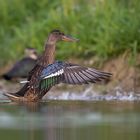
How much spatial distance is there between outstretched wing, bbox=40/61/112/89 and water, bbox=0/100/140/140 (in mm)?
337

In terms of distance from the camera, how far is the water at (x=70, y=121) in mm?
7332

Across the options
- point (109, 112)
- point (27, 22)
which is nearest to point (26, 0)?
point (27, 22)

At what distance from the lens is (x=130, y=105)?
30.5 feet

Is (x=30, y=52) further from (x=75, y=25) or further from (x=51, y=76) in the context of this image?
(x=51, y=76)

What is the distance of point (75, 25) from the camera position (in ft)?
39.8

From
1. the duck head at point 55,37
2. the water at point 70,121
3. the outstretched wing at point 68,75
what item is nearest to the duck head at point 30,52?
the duck head at point 55,37

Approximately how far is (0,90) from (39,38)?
50.1 inches

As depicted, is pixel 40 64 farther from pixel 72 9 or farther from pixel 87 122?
pixel 72 9

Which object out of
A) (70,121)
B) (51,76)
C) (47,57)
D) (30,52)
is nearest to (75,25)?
(30,52)

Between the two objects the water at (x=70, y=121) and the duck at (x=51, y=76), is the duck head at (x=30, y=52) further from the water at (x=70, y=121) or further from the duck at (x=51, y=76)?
the water at (x=70, y=121)

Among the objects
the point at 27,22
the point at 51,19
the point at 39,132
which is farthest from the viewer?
the point at 27,22

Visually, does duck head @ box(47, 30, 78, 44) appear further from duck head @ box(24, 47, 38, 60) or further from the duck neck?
duck head @ box(24, 47, 38, 60)

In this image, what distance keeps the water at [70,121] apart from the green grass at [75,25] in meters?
1.82

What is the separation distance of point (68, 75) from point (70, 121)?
1095 millimetres
